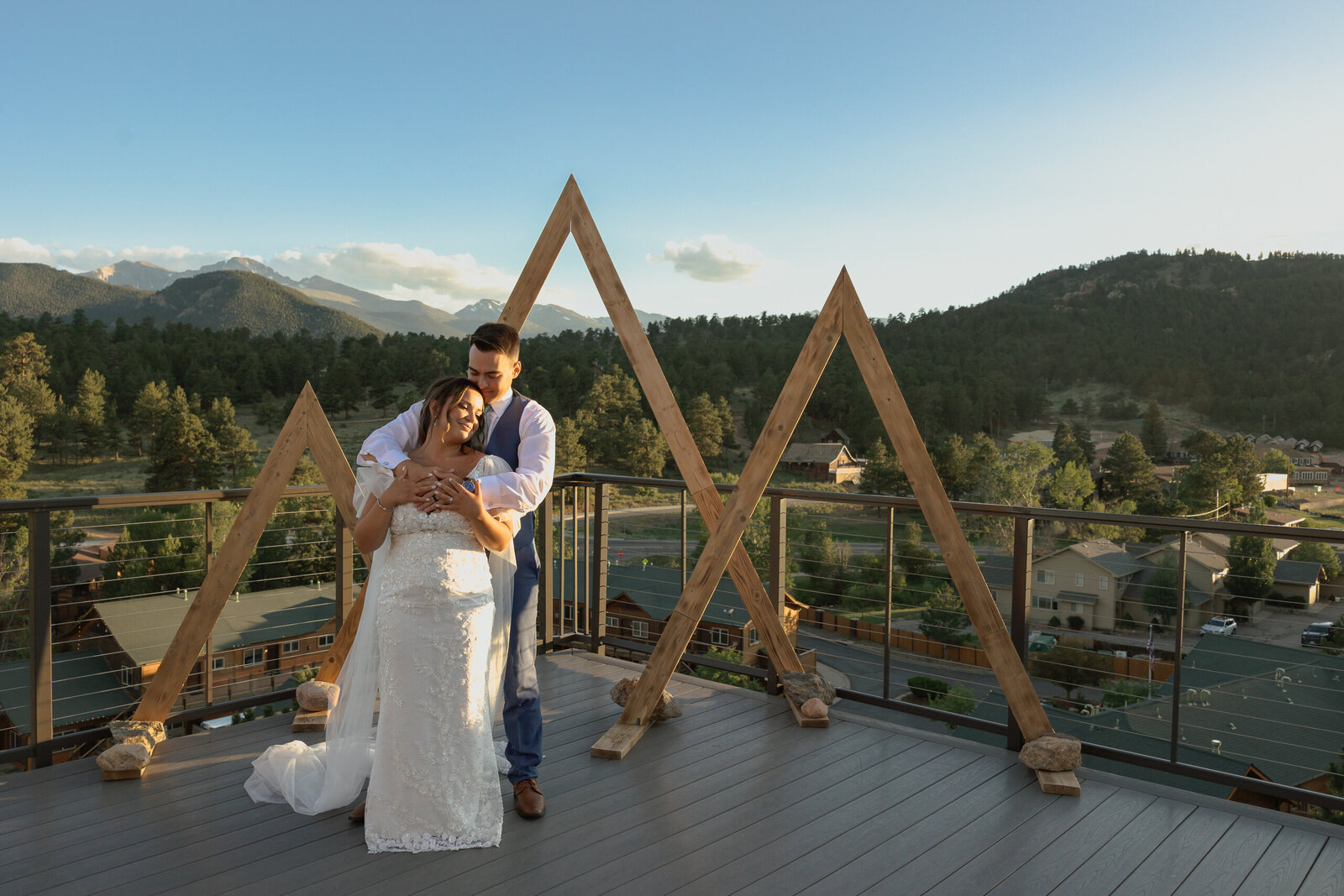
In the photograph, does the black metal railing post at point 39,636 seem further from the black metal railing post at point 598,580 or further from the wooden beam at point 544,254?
the black metal railing post at point 598,580

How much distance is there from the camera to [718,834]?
7.63 feet

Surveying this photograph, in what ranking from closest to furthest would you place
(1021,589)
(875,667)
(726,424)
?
1. (1021,589)
2. (875,667)
3. (726,424)

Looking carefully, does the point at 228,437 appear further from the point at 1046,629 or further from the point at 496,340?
the point at 1046,629

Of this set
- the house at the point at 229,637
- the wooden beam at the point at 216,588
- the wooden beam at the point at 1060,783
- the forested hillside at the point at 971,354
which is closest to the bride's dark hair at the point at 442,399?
the wooden beam at the point at 216,588

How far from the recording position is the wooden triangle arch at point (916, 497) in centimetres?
289

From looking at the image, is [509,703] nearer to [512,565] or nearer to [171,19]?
[512,565]

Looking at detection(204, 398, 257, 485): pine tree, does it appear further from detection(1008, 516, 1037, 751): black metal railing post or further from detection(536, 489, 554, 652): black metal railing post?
detection(1008, 516, 1037, 751): black metal railing post

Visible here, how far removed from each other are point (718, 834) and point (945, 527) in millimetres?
1434

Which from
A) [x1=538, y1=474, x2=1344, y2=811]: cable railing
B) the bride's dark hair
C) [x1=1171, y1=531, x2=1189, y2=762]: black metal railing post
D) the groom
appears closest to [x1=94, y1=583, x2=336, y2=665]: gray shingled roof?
[x1=538, y1=474, x2=1344, y2=811]: cable railing

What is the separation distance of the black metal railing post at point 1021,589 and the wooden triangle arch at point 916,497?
0.10m

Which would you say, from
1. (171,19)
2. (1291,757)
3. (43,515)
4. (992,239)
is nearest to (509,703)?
(43,515)

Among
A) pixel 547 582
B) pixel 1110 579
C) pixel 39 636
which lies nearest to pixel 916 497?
pixel 547 582

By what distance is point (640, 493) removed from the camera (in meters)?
44.2

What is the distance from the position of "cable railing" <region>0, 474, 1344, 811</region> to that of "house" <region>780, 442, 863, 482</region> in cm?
589
